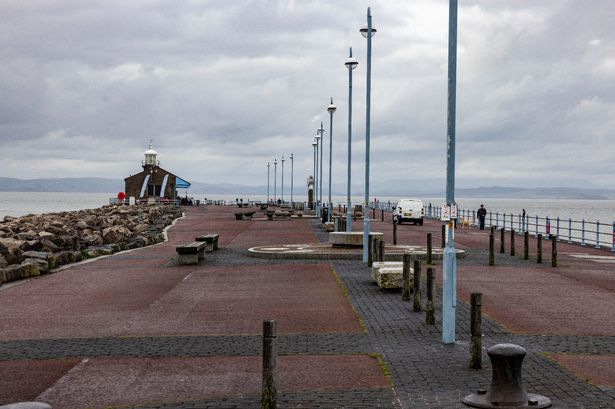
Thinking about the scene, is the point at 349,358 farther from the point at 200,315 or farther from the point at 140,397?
the point at 200,315

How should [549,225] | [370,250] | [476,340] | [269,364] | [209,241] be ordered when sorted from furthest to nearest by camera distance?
[549,225] → [209,241] → [370,250] → [476,340] → [269,364]

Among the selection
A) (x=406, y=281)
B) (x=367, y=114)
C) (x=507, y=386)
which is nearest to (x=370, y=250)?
(x=367, y=114)

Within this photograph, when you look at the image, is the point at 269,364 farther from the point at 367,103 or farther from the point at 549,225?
the point at 549,225

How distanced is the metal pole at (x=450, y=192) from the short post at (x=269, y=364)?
4008mm

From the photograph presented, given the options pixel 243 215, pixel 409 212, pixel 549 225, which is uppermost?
pixel 409 212

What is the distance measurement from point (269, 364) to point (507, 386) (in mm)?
2364

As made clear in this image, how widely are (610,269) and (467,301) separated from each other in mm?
8951

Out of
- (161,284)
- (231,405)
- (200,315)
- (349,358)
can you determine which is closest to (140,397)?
(231,405)

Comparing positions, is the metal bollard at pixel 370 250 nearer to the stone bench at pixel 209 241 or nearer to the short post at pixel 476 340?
the stone bench at pixel 209 241

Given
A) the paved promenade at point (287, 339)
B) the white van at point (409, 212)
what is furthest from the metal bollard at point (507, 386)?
the white van at point (409, 212)

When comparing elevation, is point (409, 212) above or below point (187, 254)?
above

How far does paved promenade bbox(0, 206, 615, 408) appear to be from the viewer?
809cm

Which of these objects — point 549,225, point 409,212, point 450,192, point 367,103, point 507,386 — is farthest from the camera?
point 409,212

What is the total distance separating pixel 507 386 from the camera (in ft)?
24.5
